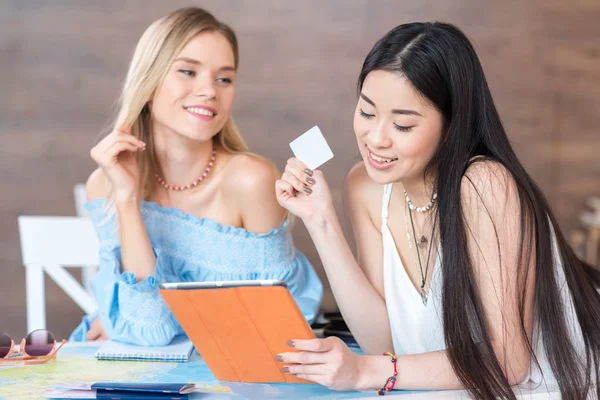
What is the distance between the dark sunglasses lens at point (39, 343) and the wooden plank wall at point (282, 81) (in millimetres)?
2595

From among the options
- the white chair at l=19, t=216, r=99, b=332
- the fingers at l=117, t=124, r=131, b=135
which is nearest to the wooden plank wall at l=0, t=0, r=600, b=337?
the white chair at l=19, t=216, r=99, b=332

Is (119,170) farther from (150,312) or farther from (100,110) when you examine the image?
Answer: (100,110)

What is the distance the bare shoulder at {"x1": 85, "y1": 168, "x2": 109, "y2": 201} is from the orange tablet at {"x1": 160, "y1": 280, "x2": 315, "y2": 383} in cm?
83

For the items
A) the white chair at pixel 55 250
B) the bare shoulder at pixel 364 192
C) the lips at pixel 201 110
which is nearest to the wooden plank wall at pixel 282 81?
the white chair at pixel 55 250

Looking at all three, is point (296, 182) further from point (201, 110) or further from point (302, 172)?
point (201, 110)

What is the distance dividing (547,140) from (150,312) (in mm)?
3340

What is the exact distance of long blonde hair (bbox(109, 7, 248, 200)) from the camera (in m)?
2.22

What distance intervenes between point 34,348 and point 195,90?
0.80 metres

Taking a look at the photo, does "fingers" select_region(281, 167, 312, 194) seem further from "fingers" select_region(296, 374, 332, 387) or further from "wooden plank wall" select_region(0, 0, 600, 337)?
"wooden plank wall" select_region(0, 0, 600, 337)

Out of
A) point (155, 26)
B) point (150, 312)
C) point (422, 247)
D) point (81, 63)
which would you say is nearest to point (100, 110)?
point (81, 63)

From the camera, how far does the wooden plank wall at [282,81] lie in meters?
4.27

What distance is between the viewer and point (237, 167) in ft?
7.66

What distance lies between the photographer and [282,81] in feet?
14.6

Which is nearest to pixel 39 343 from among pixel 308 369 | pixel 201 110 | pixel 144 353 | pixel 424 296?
pixel 144 353
